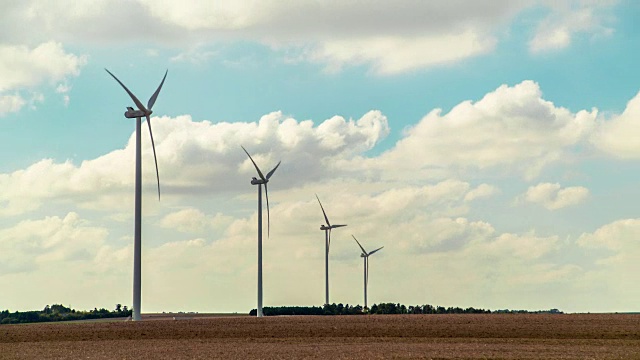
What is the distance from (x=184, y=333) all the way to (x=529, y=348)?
3563 centimetres

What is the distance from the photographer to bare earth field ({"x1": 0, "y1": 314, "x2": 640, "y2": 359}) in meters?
66.8

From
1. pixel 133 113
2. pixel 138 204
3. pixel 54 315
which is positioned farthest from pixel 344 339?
pixel 54 315

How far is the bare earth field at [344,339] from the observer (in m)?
66.8

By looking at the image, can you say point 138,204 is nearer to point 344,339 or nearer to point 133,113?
point 133,113

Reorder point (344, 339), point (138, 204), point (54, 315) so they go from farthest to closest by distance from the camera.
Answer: point (54, 315) < point (138, 204) < point (344, 339)

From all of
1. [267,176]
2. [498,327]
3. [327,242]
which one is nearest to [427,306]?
[327,242]

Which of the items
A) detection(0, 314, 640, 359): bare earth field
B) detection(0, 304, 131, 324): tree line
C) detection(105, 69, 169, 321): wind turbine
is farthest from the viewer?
detection(0, 304, 131, 324): tree line

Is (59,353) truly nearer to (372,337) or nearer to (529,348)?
(372,337)

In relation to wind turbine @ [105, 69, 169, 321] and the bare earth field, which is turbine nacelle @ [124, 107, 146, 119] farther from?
the bare earth field

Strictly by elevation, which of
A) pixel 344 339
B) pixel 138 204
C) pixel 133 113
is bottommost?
pixel 344 339

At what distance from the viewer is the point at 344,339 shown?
8350 centimetres

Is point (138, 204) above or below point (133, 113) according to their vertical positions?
below

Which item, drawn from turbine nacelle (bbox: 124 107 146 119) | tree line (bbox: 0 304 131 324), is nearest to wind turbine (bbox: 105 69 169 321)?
turbine nacelle (bbox: 124 107 146 119)

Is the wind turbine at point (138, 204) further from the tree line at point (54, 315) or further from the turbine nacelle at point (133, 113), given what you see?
the tree line at point (54, 315)
